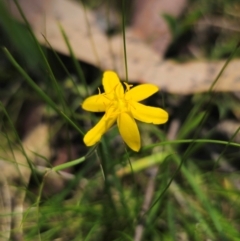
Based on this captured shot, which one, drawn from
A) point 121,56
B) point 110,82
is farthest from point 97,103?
point 121,56

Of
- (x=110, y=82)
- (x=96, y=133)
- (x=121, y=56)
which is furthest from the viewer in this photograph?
(x=121, y=56)

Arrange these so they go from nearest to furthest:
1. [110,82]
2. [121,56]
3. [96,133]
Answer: [96,133] → [110,82] → [121,56]

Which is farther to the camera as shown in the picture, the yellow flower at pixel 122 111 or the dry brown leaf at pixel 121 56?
the dry brown leaf at pixel 121 56

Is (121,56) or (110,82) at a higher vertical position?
(110,82)

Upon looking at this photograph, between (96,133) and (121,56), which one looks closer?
(96,133)

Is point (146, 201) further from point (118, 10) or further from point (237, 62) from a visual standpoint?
point (118, 10)

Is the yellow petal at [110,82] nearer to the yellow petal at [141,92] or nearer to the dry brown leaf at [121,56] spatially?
the yellow petal at [141,92]

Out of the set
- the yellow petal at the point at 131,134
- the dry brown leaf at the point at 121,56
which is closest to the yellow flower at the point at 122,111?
the yellow petal at the point at 131,134

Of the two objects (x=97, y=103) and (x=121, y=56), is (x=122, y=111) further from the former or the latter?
(x=121, y=56)
